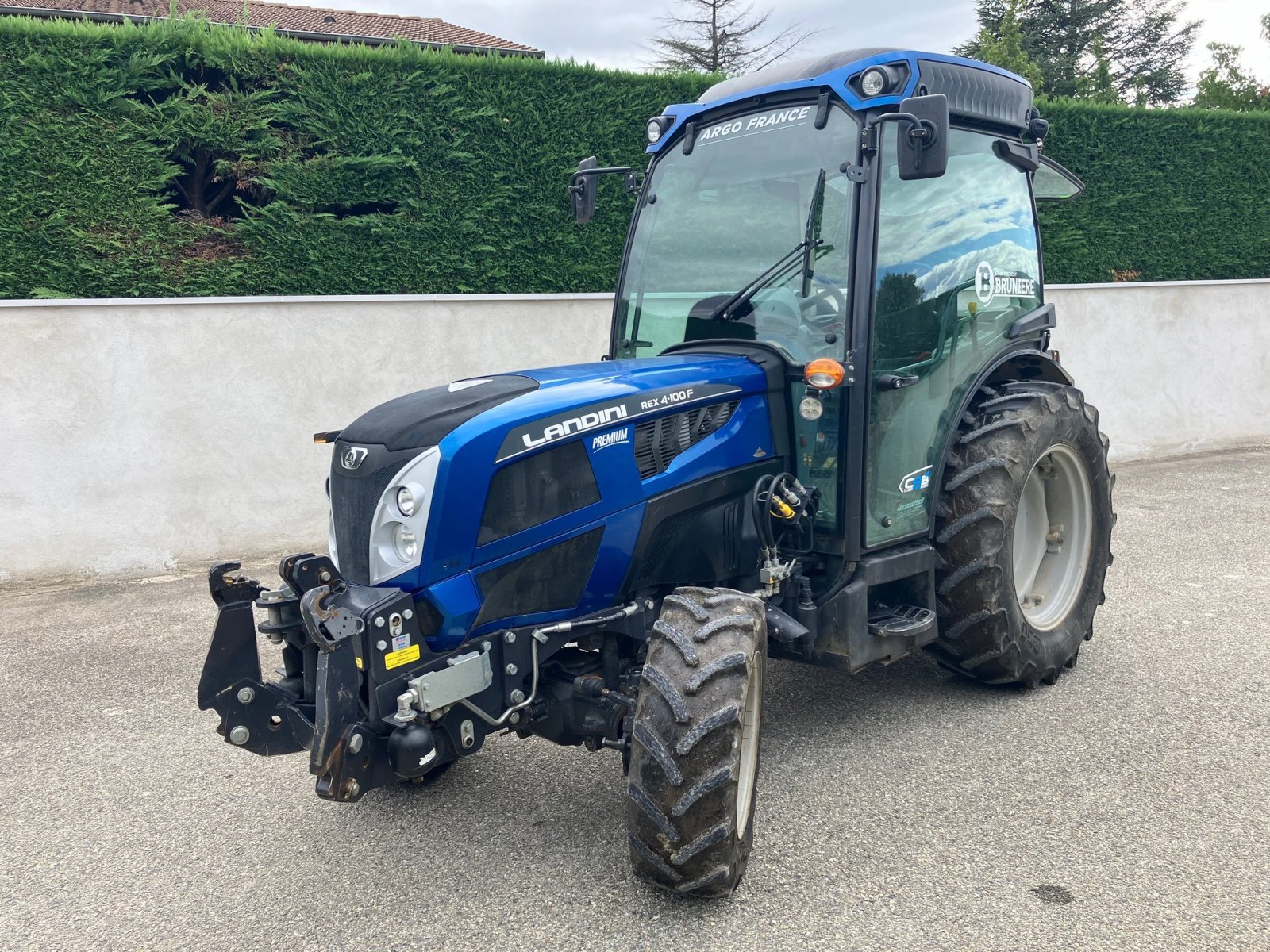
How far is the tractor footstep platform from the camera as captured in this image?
11.6ft

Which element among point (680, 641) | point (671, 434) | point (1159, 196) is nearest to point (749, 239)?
point (671, 434)

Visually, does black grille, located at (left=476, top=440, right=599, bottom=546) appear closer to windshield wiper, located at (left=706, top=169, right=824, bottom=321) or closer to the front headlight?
the front headlight

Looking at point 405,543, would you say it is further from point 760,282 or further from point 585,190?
point 585,190

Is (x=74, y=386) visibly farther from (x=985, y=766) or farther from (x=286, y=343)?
(x=985, y=766)

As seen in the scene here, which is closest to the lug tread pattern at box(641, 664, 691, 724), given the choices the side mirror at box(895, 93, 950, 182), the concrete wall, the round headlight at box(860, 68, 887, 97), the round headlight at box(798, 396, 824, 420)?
the round headlight at box(798, 396, 824, 420)

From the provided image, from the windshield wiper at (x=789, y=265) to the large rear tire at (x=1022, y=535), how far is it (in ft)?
3.37

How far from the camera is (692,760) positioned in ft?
8.46

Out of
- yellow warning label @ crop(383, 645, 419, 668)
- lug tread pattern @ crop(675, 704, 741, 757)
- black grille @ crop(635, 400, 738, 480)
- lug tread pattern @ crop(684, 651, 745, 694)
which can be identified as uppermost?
black grille @ crop(635, 400, 738, 480)

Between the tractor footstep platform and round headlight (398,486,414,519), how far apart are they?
5.66ft

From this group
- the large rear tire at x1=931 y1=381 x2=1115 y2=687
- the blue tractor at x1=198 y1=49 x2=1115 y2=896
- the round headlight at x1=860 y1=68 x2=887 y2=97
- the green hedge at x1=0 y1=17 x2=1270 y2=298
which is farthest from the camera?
the green hedge at x1=0 y1=17 x2=1270 y2=298

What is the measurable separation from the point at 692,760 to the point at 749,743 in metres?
0.35

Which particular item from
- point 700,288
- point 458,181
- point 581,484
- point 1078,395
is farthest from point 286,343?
point 1078,395

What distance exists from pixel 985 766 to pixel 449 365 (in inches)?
199

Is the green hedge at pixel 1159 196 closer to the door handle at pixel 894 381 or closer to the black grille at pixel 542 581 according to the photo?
the door handle at pixel 894 381
